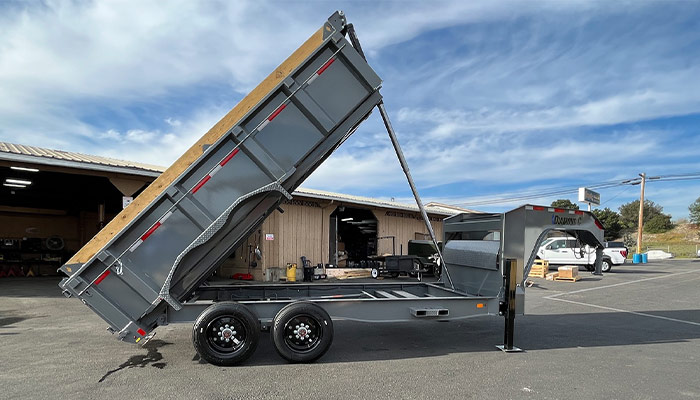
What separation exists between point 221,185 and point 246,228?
853mm

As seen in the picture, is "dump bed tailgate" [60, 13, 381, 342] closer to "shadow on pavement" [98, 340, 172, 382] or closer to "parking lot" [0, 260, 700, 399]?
"shadow on pavement" [98, 340, 172, 382]

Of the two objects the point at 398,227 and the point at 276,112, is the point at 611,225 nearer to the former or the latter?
the point at 398,227

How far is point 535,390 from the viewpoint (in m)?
4.63

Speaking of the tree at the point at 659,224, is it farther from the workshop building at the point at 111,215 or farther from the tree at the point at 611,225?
the workshop building at the point at 111,215

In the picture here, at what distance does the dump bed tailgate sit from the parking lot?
0.89 m


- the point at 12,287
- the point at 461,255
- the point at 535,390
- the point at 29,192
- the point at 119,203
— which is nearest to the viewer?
the point at 535,390

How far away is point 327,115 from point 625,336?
6.57 metres

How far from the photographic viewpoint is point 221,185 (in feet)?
17.1

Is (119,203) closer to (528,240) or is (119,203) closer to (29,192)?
(29,192)

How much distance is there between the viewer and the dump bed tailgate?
499cm

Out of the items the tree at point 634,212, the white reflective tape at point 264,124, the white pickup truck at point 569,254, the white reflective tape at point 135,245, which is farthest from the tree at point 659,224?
the white reflective tape at point 135,245

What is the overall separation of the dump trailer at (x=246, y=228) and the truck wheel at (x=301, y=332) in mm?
13

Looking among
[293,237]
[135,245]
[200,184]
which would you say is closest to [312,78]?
[200,184]

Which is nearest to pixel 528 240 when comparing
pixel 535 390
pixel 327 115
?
pixel 535 390
